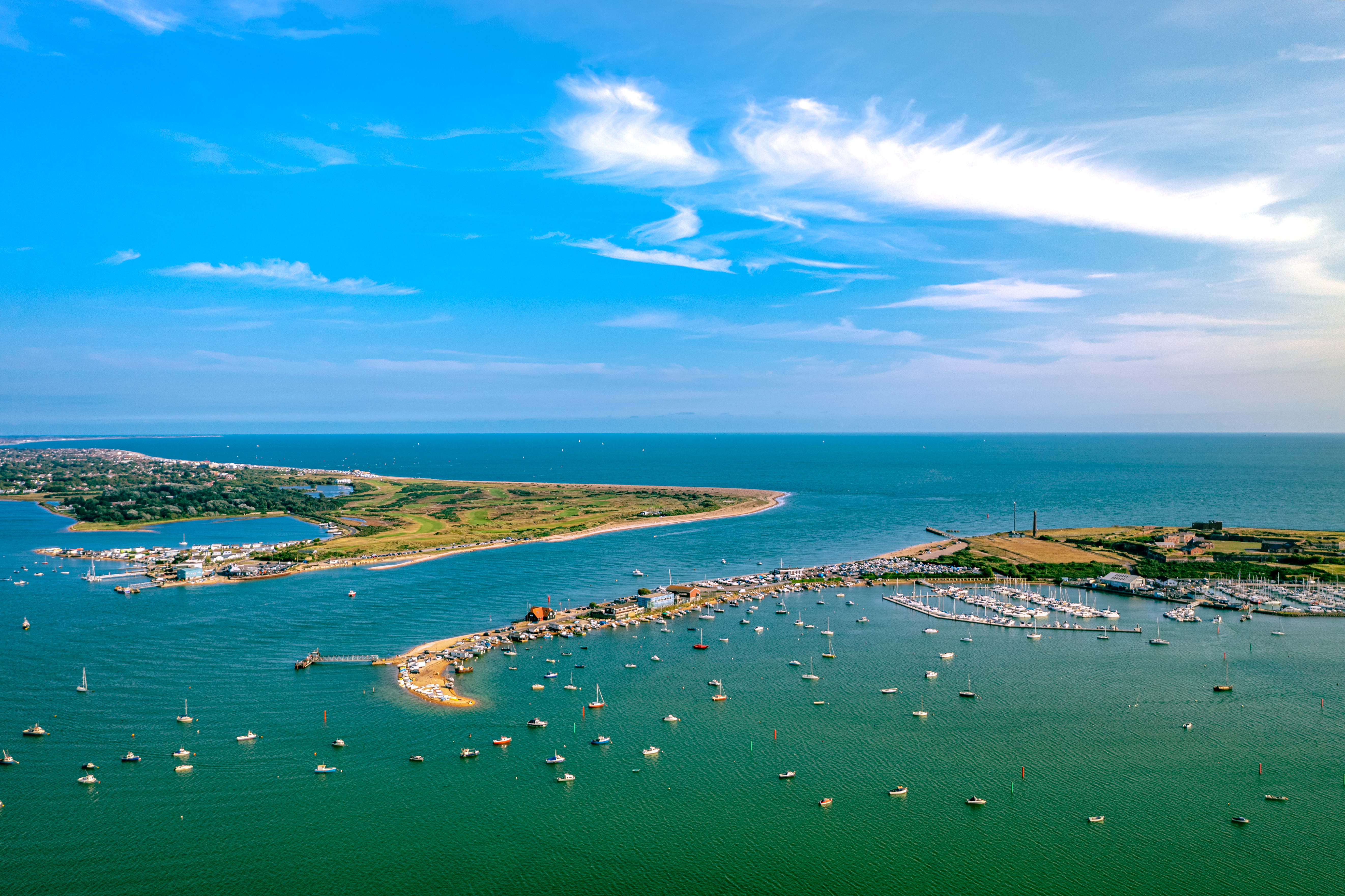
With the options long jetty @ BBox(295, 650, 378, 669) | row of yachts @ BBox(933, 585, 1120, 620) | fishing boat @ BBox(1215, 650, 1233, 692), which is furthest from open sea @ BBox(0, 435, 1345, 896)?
row of yachts @ BBox(933, 585, 1120, 620)

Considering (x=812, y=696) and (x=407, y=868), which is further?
(x=812, y=696)

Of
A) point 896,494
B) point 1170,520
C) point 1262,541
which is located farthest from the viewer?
point 896,494

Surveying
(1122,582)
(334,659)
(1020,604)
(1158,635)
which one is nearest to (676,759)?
(334,659)

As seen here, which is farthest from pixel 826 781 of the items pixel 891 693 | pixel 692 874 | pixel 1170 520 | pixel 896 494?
pixel 896 494

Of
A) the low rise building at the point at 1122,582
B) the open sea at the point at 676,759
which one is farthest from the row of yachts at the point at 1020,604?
the low rise building at the point at 1122,582

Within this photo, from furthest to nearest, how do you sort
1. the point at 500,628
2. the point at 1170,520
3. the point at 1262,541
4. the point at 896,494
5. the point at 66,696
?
the point at 896,494 < the point at 1170,520 < the point at 1262,541 < the point at 500,628 < the point at 66,696

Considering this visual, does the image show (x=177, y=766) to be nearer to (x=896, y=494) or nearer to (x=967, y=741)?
(x=967, y=741)
